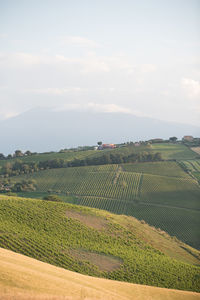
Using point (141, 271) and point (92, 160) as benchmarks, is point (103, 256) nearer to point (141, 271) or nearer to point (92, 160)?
point (141, 271)

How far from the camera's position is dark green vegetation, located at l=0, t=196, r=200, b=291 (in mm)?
32438

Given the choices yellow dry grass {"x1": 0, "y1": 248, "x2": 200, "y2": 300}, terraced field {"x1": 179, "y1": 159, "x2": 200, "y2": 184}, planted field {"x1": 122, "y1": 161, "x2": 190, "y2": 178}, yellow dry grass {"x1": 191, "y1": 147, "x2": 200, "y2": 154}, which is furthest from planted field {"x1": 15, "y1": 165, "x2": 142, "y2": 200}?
yellow dry grass {"x1": 0, "y1": 248, "x2": 200, "y2": 300}

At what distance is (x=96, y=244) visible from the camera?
38750 millimetres

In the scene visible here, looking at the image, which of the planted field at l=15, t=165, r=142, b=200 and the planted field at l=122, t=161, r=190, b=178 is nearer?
the planted field at l=15, t=165, r=142, b=200

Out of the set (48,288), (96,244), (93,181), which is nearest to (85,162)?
(93,181)

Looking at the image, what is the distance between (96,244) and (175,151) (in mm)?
81863

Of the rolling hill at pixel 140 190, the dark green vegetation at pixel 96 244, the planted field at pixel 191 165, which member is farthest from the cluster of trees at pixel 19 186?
the planted field at pixel 191 165

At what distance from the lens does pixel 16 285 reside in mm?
17609

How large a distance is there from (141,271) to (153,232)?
1753cm

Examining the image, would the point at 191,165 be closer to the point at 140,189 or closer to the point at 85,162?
the point at 140,189

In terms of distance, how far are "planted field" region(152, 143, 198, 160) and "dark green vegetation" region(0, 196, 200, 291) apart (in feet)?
192

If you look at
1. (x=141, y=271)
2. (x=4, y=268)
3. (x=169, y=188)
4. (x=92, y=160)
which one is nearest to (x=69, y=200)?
(x=169, y=188)

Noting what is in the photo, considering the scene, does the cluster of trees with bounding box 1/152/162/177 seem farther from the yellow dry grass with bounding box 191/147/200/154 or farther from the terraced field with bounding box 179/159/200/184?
the yellow dry grass with bounding box 191/147/200/154

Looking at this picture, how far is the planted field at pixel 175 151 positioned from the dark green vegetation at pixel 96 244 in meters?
58.5
